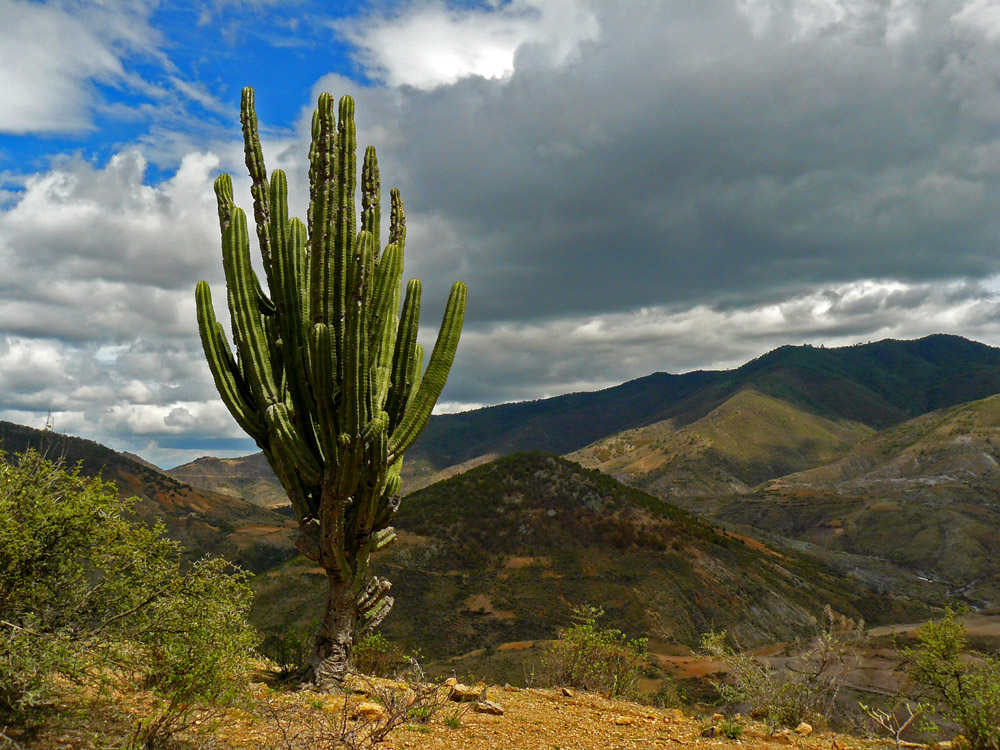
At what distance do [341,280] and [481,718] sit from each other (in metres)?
6.78

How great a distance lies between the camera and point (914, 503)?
77375 mm

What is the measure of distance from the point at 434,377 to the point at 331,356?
2.14 m

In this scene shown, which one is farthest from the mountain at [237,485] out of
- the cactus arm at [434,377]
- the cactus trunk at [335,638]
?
the cactus arm at [434,377]

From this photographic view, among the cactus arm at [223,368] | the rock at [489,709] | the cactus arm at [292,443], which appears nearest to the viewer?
the rock at [489,709]

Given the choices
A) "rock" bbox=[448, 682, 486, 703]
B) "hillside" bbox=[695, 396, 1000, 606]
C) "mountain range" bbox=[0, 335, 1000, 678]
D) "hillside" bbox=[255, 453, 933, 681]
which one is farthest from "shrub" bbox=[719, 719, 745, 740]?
"hillside" bbox=[695, 396, 1000, 606]

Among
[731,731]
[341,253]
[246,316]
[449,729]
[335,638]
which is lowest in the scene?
[731,731]

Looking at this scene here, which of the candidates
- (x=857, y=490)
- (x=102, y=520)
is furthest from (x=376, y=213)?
(x=857, y=490)

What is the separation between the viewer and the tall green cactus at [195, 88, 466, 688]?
9.52m

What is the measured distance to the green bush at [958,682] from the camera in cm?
880

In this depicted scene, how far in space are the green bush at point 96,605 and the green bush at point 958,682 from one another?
391 inches

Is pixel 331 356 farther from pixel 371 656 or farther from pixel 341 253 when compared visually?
pixel 371 656

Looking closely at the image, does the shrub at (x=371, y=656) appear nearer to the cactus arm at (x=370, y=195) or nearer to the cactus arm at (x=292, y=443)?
the cactus arm at (x=292, y=443)

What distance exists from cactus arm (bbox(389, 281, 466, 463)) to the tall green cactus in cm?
2

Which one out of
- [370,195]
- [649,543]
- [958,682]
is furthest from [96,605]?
[649,543]
